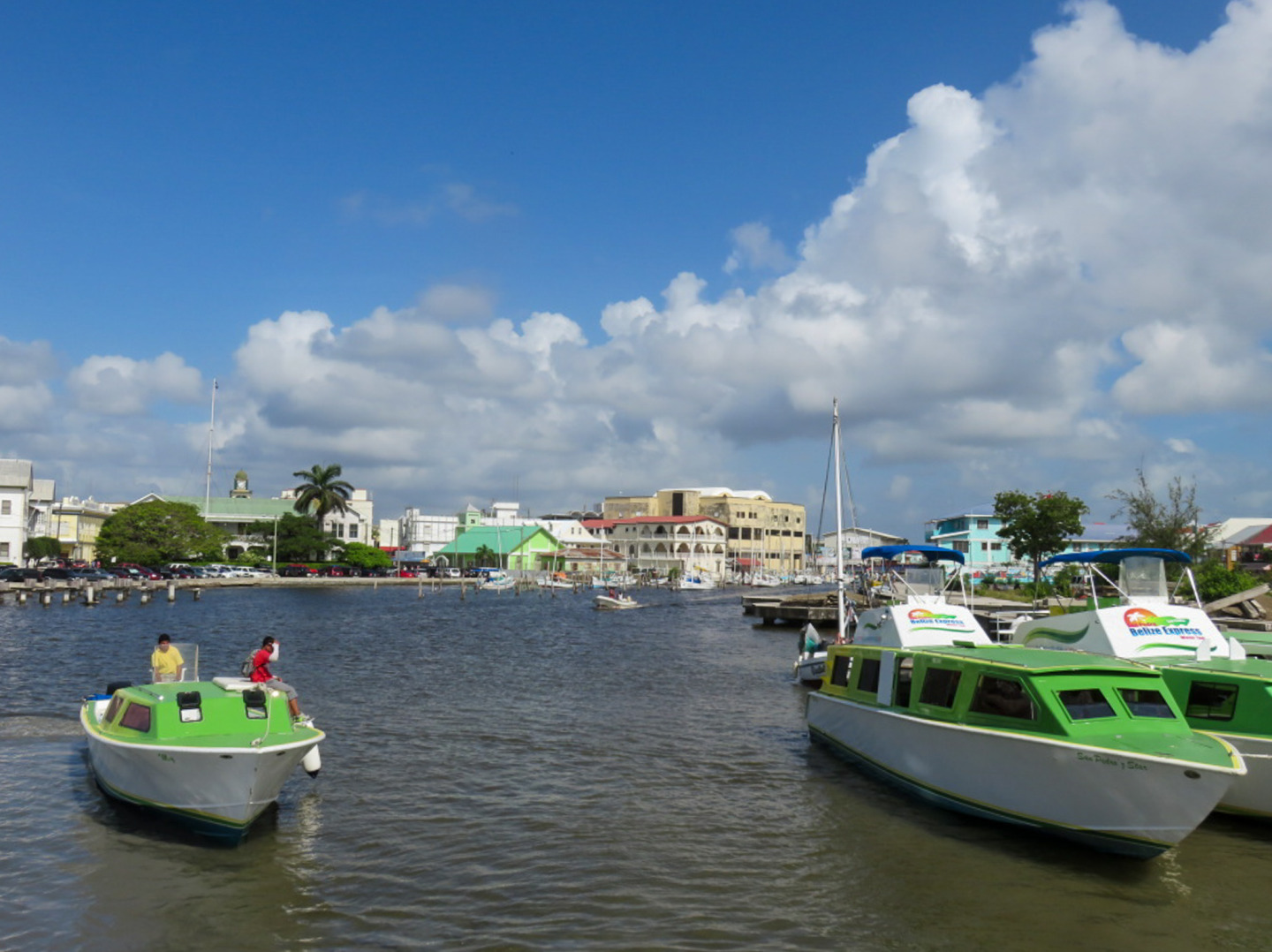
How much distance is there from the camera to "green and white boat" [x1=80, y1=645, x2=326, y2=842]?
14039 millimetres

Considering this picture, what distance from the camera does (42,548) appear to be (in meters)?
107

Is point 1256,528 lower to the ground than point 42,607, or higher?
higher

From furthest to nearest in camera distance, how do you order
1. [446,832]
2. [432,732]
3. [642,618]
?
[642,618] → [432,732] → [446,832]

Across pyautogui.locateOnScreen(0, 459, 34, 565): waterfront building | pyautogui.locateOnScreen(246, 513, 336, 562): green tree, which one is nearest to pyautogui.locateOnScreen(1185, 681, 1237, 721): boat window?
pyautogui.locateOnScreen(0, 459, 34, 565): waterfront building

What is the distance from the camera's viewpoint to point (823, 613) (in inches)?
2454

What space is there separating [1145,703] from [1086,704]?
3.43 feet

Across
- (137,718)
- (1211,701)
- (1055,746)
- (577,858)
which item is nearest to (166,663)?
(137,718)

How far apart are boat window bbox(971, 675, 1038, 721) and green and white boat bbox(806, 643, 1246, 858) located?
0.02 meters

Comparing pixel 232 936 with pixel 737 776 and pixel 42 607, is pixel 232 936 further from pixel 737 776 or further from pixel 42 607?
pixel 42 607

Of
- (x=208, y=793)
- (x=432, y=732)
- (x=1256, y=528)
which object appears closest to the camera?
(x=208, y=793)

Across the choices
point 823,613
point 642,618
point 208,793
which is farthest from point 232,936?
point 642,618

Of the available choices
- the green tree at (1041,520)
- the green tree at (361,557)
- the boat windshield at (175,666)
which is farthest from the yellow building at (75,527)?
the boat windshield at (175,666)

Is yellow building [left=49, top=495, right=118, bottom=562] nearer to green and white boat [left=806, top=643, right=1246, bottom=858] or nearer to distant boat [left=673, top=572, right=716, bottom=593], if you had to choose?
distant boat [left=673, top=572, right=716, bottom=593]

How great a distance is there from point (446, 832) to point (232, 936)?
4.52 meters
